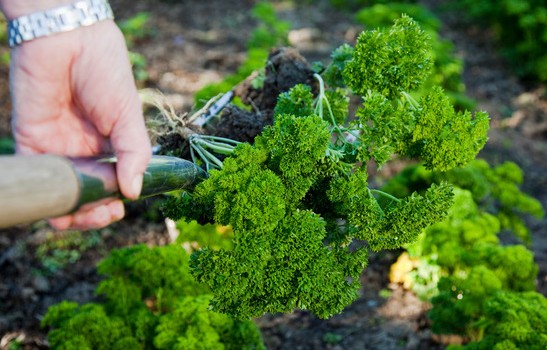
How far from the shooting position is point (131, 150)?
1820 mm

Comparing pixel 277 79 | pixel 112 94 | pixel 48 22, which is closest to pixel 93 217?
pixel 112 94

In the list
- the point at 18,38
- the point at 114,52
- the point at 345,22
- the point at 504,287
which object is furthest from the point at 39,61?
the point at 345,22

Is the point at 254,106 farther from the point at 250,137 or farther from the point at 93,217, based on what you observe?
the point at 93,217

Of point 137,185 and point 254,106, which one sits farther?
point 254,106

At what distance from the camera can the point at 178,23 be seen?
9.52 metres

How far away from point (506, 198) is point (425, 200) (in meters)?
2.44

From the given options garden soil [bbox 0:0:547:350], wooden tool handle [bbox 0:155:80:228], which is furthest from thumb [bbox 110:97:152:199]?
garden soil [bbox 0:0:547:350]

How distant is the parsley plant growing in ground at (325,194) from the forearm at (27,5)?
31.2 inches

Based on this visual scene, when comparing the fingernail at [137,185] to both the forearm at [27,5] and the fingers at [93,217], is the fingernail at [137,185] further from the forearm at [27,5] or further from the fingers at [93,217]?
the forearm at [27,5]

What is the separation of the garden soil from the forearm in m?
1.18

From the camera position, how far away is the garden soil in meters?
4.16

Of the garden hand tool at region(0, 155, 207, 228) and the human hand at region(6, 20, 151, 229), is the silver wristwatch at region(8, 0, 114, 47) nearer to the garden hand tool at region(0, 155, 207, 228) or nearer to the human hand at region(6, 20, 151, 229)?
the human hand at region(6, 20, 151, 229)

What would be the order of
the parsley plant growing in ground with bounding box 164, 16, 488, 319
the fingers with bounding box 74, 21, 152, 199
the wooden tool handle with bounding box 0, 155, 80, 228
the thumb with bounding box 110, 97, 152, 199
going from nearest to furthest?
the wooden tool handle with bounding box 0, 155, 80, 228, the thumb with bounding box 110, 97, 152, 199, the fingers with bounding box 74, 21, 152, 199, the parsley plant growing in ground with bounding box 164, 16, 488, 319

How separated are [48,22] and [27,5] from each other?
8 centimetres
